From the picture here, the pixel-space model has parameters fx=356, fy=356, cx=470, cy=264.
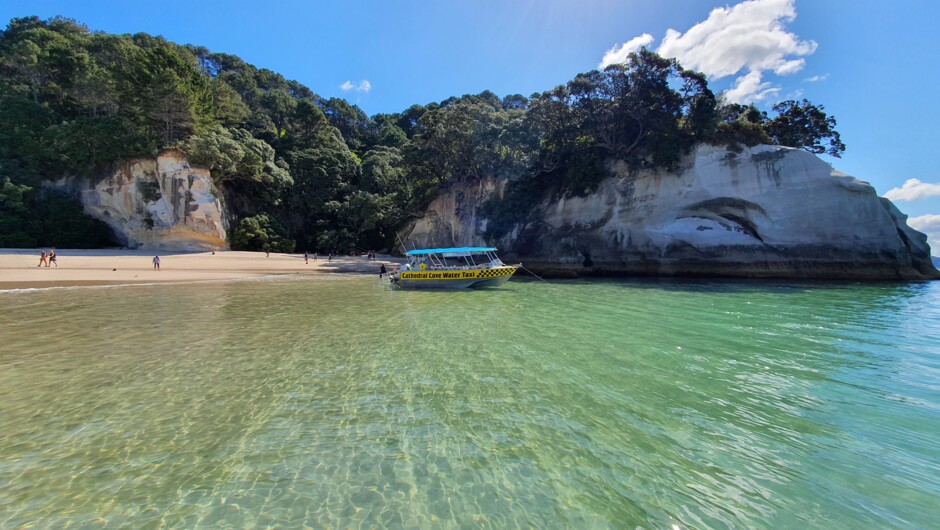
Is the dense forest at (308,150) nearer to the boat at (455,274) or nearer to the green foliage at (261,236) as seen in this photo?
the green foliage at (261,236)

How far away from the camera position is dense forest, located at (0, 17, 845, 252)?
27594 millimetres

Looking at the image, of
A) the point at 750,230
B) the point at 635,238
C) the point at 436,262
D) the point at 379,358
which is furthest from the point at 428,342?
the point at 750,230

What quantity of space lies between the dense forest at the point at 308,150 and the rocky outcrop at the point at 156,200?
1.08 metres

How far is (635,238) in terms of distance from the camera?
28562 mm

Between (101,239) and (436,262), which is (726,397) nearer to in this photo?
(436,262)

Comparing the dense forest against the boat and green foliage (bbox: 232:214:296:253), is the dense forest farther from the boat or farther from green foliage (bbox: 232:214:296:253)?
the boat

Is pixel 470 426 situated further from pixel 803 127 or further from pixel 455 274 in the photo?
pixel 803 127

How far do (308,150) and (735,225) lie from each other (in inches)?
1818

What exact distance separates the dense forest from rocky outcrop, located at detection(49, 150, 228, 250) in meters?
1.08

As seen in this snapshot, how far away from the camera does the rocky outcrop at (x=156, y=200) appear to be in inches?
1266

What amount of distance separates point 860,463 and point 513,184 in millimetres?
32480

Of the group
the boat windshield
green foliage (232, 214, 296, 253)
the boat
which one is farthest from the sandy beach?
the boat

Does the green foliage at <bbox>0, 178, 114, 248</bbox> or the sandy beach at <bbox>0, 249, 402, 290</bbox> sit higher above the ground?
the green foliage at <bbox>0, 178, 114, 248</bbox>

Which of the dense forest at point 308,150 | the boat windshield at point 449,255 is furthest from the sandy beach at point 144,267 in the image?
the boat windshield at point 449,255
